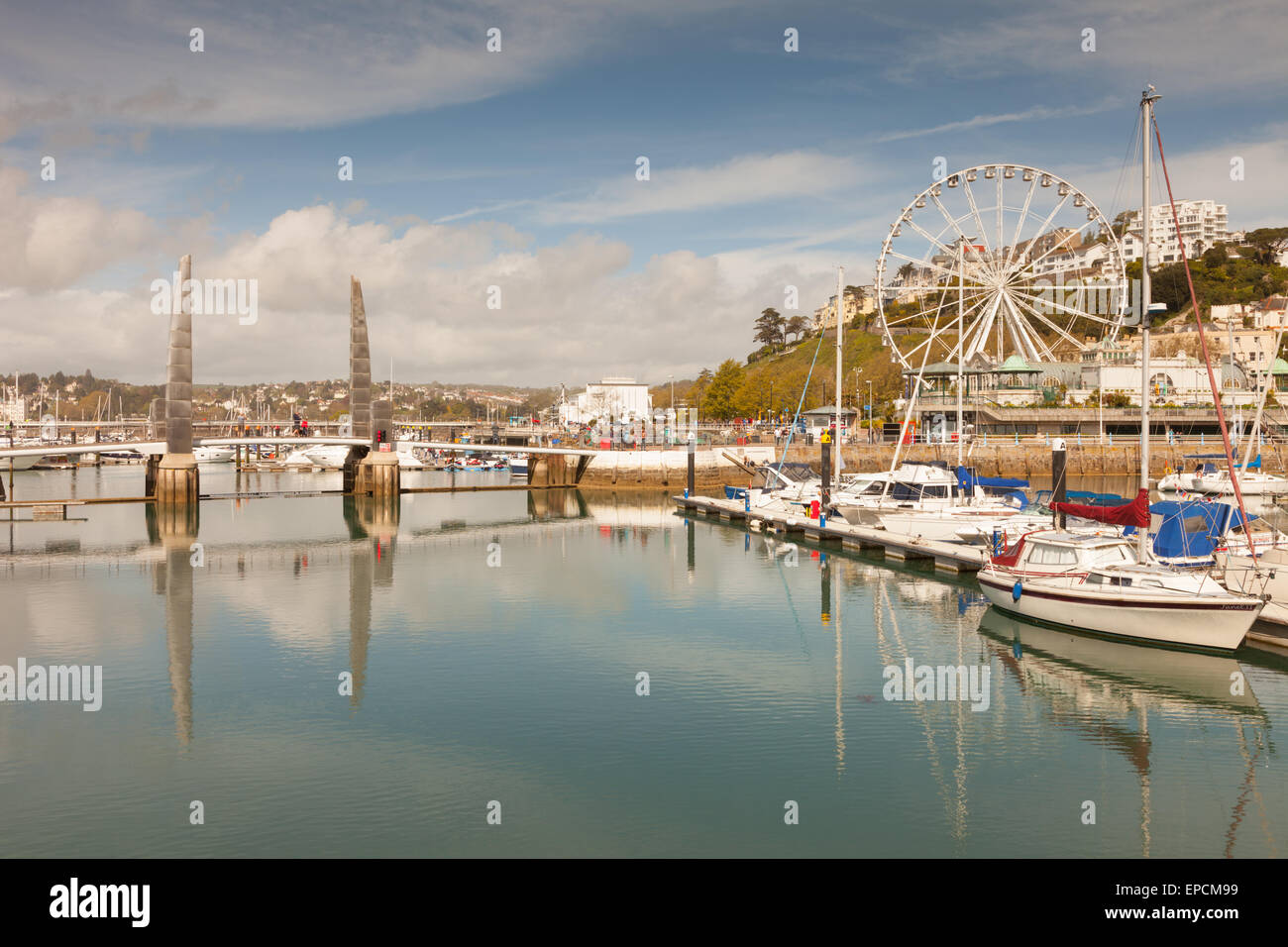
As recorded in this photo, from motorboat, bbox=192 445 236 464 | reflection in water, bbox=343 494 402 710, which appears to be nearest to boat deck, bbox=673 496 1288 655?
reflection in water, bbox=343 494 402 710

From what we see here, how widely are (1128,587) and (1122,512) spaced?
6.09m

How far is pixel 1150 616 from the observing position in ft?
77.4

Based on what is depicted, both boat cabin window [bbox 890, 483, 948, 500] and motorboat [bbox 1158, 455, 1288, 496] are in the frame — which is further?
motorboat [bbox 1158, 455, 1288, 496]

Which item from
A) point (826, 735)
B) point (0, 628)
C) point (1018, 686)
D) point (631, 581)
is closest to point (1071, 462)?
point (631, 581)

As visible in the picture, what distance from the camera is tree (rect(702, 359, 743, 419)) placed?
4737 inches

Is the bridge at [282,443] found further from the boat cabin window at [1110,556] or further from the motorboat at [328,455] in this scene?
the boat cabin window at [1110,556]

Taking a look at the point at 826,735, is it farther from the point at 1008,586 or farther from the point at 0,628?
the point at 0,628

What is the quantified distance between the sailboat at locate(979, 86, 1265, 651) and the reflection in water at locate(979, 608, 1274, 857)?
0.52 metres

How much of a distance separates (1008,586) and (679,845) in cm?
1595

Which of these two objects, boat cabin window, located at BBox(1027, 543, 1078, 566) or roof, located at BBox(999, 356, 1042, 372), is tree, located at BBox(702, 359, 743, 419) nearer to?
roof, located at BBox(999, 356, 1042, 372)

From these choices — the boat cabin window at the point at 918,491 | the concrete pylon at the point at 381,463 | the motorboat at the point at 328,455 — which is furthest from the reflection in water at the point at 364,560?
the motorboat at the point at 328,455

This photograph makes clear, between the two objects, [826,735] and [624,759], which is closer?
[624,759]
